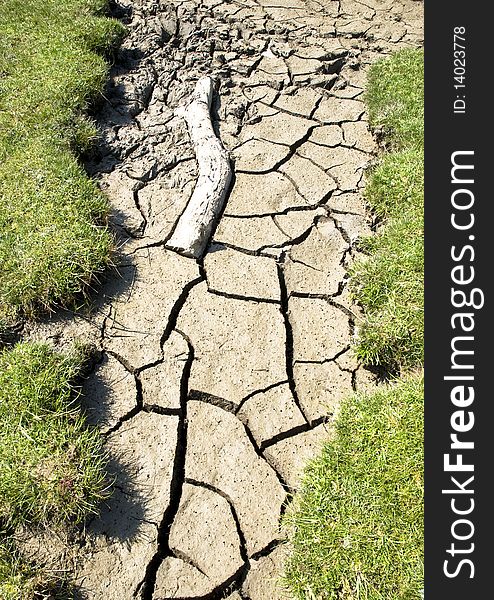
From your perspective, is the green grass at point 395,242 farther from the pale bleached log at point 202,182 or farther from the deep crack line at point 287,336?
the pale bleached log at point 202,182

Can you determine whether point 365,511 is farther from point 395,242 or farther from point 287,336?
point 395,242

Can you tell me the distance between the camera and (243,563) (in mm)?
2188

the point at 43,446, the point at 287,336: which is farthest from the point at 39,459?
the point at 287,336

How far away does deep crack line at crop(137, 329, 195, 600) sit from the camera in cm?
213

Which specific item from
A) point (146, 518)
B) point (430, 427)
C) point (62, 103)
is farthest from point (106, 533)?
point (62, 103)

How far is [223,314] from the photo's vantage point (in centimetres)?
309

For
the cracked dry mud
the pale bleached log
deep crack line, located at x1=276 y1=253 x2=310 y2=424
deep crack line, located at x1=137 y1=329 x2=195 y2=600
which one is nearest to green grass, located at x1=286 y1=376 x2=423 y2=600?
the cracked dry mud

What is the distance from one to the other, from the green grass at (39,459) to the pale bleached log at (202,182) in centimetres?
111

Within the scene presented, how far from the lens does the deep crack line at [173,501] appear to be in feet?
7.00

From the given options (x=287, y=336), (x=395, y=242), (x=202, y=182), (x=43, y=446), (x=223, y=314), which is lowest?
(x=43, y=446)

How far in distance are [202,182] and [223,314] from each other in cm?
109

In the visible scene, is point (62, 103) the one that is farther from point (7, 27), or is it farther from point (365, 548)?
point (365, 548)

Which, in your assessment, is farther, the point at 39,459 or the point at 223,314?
the point at 223,314

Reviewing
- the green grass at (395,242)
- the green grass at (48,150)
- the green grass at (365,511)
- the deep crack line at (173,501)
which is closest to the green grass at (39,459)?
the deep crack line at (173,501)
